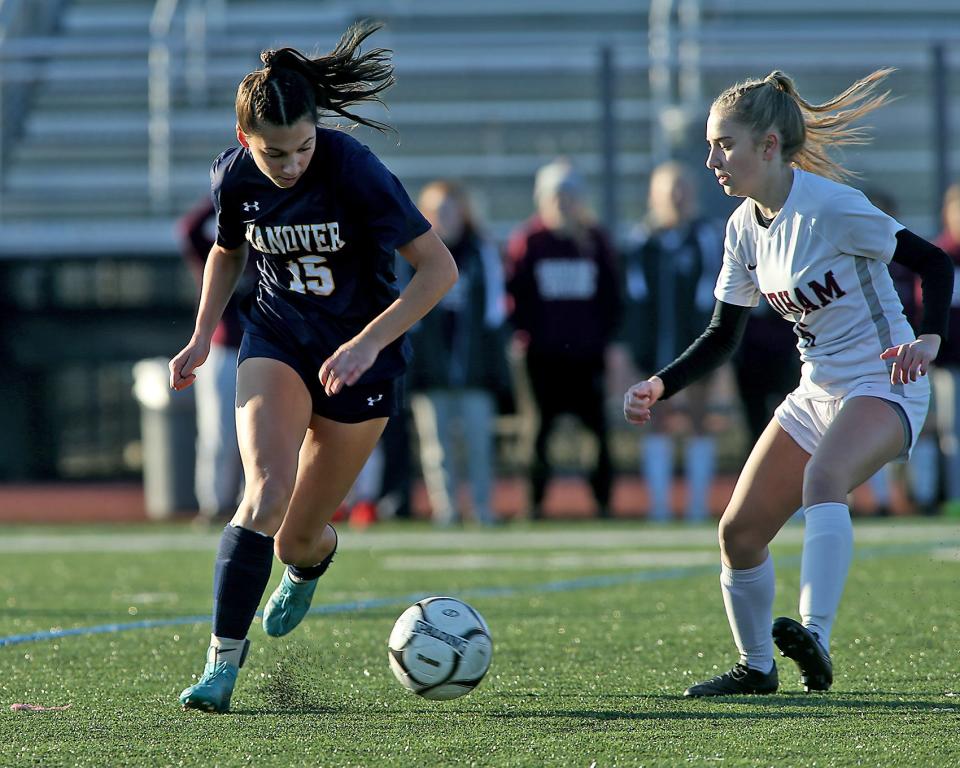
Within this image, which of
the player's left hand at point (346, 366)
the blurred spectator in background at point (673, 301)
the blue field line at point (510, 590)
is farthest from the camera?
the blurred spectator in background at point (673, 301)

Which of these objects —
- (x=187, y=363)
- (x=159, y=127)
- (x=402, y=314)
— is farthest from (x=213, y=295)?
(x=159, y=127)

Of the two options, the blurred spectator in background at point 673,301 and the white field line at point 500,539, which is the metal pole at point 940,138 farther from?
the white field line at point 500,539

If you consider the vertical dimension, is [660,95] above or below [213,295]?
above

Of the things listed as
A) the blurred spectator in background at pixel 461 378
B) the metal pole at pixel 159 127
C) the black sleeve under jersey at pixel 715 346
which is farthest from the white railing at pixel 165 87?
the black sleeve under jersey at pixel 715 346

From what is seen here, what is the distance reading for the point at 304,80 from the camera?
4.00 metres

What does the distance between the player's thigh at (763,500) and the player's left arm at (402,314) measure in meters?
0.96

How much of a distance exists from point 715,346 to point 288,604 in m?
1.56

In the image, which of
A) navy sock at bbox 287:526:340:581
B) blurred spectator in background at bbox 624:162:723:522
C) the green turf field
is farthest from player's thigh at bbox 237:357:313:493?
blurred spectator in background at bbox 624:162:723:522

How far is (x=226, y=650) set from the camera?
151 inches

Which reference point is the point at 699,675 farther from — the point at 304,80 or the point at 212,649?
→ the point at 304,80

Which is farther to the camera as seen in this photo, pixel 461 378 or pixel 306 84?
pixel 461 378

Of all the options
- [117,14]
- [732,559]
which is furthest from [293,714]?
[117,14]

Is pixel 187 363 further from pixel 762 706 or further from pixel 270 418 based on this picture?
pixel 762 706

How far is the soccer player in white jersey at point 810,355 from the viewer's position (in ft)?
12.8
